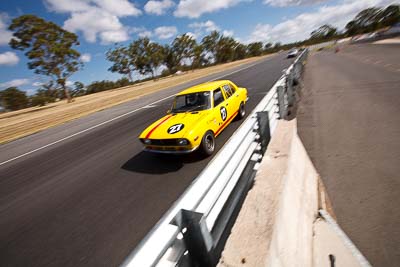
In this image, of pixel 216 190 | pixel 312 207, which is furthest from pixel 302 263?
pixel 216 190

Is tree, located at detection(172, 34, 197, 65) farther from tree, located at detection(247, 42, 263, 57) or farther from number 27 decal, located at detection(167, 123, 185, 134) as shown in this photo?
number 27 decal, located at detection(167, 123, 185, 134)

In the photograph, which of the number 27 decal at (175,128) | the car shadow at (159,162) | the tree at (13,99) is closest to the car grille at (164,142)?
the number 27 decal at (175,128)

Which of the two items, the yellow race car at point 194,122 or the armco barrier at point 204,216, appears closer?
the armco barrier at point 204,216

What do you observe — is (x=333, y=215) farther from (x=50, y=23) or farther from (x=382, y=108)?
(x=50, y=23)

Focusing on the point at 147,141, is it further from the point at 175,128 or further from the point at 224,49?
the point at 224,49

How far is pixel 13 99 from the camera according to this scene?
60781 mm

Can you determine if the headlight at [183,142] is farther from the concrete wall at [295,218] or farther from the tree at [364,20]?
the tree at [364,20]

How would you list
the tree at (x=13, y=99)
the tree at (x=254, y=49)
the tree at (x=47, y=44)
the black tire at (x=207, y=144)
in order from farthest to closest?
1. the tree at (x=254, y=49)
2. the tree at (x=13, y=99)
3. the tree at (x=47, y=44)
4. the black tire at (x=207, y=144)

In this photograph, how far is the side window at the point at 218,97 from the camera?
18.4ft

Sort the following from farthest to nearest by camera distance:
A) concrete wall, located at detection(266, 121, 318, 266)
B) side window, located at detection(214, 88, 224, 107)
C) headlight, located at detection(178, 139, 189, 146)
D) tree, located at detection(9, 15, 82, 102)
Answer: tree, located at detection(9, 15, 82, 102), side window, located at detection(214, 88, 224, 107), headlight, located at detection(178, 139, 189, 146), concrete wall, located at detection(266, 121, 318, 266)

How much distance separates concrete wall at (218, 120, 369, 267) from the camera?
5.31 feet

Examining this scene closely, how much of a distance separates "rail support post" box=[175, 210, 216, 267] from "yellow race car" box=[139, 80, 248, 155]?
2879 millimetres

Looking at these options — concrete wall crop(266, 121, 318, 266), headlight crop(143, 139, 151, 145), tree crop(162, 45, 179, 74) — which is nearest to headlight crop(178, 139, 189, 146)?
headlight crop(143, 139, 151, 145)

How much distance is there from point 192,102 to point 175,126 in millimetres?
1196
